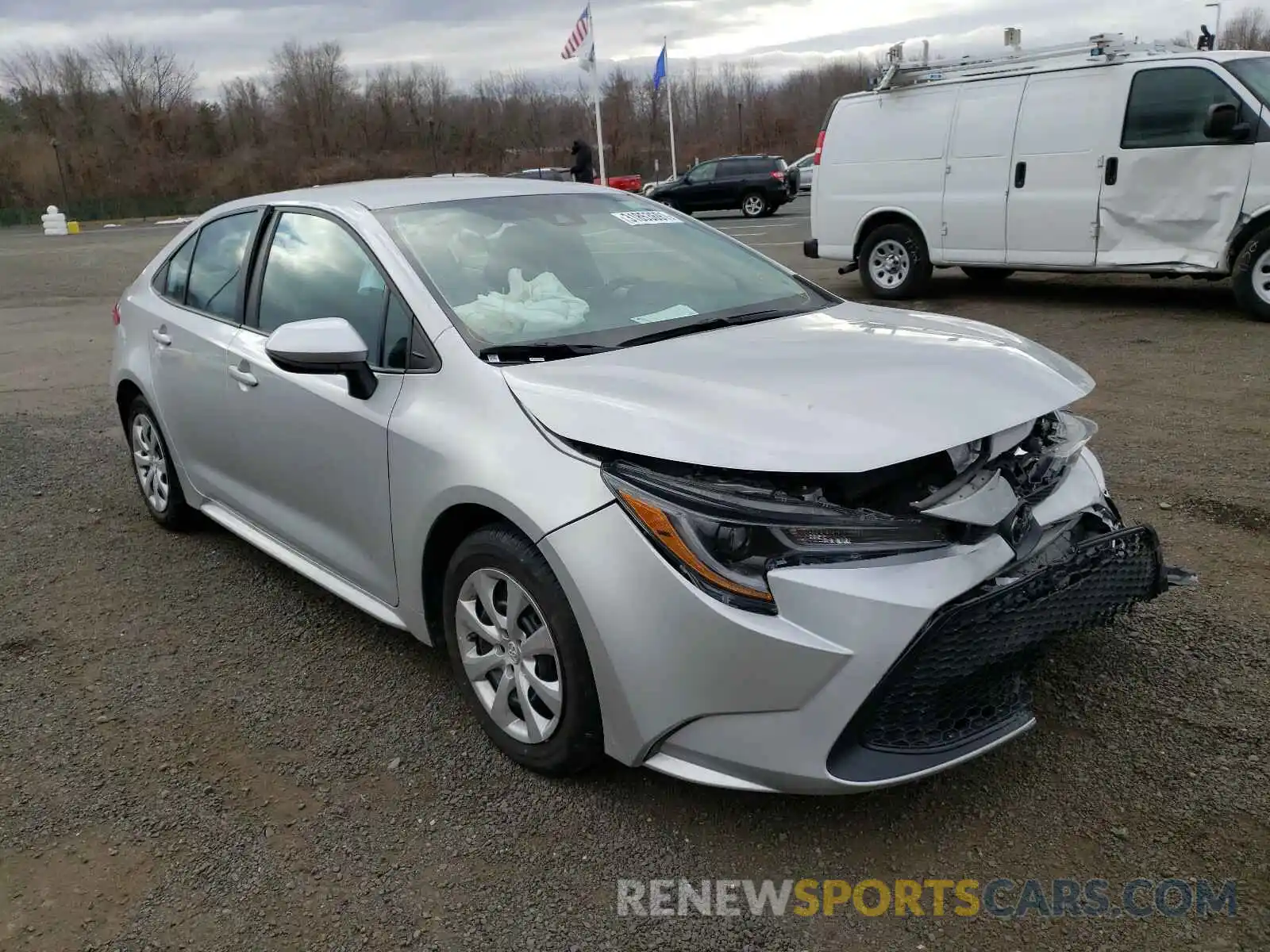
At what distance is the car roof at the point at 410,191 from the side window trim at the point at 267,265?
5cm

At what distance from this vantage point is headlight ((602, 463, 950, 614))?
2258mm

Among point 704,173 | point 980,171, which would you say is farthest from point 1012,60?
point 704,173

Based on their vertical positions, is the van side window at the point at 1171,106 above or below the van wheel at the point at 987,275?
above

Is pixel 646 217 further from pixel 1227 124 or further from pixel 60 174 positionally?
pixel 60 174

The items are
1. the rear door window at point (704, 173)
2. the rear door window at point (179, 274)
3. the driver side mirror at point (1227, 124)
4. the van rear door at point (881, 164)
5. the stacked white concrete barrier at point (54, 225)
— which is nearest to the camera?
the rear door window at point (179, 274)

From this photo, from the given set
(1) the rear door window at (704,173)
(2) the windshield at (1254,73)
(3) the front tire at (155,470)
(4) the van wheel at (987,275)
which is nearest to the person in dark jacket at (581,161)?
(1) the rear door window at (704,173)

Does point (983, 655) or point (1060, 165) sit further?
point (1060, 165)

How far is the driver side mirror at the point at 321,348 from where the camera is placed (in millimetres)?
2904

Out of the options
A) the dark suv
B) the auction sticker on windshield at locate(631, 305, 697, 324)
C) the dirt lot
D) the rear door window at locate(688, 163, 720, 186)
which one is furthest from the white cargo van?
the rear door window at locate(688, 163, 720, 186)

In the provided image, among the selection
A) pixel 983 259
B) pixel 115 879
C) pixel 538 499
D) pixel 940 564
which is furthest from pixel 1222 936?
pixel 983 259

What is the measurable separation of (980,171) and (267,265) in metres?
7.48

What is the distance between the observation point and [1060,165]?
28.9ft

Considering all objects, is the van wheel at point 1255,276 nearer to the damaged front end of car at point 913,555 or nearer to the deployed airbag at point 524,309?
the damaged front end of car at point 913,555

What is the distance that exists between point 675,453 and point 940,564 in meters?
0.65
